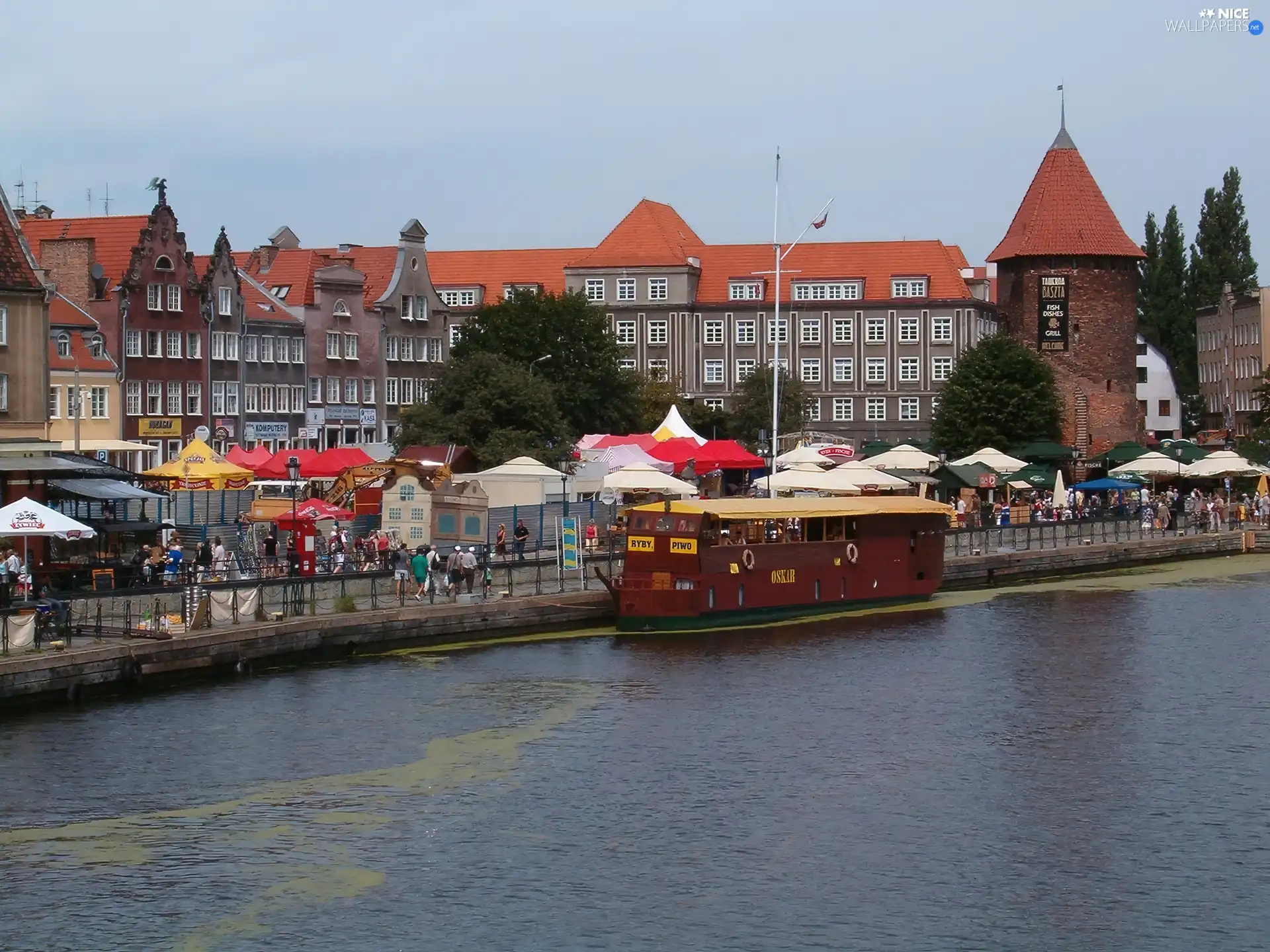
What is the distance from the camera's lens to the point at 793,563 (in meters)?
59.5

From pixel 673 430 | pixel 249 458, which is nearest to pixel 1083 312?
pixel 673 430

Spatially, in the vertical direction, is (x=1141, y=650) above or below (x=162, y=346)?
below

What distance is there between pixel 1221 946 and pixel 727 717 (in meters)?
17.4

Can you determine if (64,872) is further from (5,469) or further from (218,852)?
(5,469)

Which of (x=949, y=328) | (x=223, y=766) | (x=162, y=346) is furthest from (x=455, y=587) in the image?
(x=949, y=328)

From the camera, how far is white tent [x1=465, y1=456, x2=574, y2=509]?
6569 centimetres

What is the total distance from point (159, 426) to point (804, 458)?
29.5 metres

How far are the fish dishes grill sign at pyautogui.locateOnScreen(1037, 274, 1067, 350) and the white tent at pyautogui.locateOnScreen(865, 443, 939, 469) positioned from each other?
33490 mm

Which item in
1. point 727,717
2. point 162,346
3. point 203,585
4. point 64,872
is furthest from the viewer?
point 162,346

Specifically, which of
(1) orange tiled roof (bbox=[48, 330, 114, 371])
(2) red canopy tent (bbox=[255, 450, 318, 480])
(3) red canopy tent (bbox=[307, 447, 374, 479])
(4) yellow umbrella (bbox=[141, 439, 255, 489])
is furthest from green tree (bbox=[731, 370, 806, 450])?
(4) yellow umbrella (bbox=[141, 439, 255, 489])

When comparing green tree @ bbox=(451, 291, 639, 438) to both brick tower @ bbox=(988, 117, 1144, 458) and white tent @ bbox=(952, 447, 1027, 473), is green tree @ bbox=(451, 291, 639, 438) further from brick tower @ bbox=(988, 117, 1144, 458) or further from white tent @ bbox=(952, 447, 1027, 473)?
brick tower @ bbox=(988, 117, 1144, 458)

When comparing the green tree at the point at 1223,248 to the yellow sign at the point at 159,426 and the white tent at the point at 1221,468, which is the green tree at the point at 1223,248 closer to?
the white tent at the point at 1221,468

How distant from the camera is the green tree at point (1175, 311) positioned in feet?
474

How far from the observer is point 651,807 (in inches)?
1362
